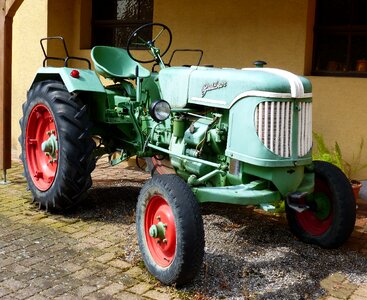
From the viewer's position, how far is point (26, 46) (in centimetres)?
788

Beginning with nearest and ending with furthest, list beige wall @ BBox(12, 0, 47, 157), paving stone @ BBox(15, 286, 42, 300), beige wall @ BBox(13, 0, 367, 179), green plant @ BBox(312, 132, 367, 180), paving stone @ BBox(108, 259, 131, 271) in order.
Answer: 1. paving stone @ BBox(15, 286, 42, 300)
2. paving stone @ BBox(108, 259, 131, 271)
3. green plant @ BBox(312, 132, 367, 180)
4. beige wall @ BBox(13, 0, 367, 179)
5. beige wall @ BBox(12, 0, 47, 157)

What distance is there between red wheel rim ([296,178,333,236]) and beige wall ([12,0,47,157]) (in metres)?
4.79

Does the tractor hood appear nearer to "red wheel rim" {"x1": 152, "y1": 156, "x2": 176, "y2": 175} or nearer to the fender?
the fender

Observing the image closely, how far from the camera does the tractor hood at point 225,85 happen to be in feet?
12.0

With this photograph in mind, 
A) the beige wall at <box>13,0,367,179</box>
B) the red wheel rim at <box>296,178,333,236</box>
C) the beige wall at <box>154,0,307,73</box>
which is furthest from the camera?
the beige wall at <box>154,0,307,73</box>

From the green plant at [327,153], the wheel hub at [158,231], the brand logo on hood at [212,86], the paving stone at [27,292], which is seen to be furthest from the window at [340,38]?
the paving stone at [27,292]

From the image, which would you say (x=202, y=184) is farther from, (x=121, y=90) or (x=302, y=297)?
(x=121, y=90)

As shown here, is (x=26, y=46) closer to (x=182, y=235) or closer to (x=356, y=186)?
(x=356, y=186)

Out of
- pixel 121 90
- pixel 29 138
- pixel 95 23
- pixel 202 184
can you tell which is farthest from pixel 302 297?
pixel 95 23

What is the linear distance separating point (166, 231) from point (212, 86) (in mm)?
1136

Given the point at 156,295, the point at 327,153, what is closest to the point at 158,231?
the point at 156,295

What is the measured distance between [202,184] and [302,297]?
108 cm

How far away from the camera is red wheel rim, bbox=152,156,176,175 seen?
548cm

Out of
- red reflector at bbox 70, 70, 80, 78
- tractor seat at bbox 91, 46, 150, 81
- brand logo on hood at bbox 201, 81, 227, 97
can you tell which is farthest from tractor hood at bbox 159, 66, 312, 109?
red reflector at bbox 70, 70, 80, 78
